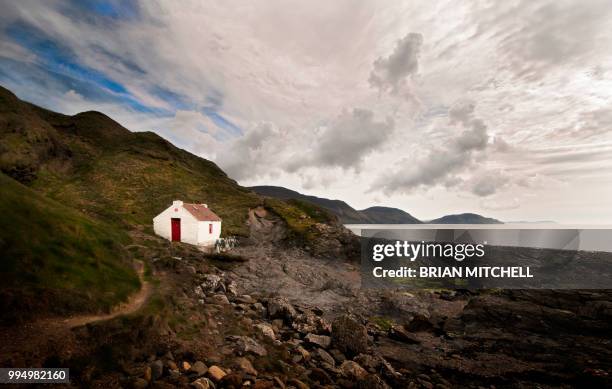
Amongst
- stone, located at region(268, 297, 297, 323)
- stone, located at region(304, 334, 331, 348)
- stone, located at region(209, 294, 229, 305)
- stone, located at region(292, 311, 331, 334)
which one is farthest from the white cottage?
stone, located at region(304, 334, 331, 348)

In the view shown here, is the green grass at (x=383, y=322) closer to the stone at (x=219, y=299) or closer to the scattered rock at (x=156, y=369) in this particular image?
the stone at (x=219, y=299)

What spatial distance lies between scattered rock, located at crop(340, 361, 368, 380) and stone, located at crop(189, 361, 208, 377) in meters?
6.86

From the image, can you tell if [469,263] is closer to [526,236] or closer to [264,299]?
[264,299]

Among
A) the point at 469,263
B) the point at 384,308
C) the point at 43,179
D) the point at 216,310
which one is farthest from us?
the point at 469,263

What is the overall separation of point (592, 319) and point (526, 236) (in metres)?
123

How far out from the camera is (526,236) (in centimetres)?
12938

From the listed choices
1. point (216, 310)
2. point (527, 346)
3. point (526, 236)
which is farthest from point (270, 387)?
point (526, 236)

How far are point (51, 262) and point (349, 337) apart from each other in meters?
15.3

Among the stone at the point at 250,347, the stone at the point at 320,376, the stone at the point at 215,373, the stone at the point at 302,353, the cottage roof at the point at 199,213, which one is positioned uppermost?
the cottage roof at the point at 199,213

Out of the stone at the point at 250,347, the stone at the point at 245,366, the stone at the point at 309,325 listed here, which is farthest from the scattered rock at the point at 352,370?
the stone at the point at 245,366

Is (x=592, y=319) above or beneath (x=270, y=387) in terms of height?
beneath

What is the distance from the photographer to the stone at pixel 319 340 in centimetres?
1758

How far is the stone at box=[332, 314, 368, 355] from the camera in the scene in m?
17.9

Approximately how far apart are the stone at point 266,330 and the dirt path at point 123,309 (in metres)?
6.32
